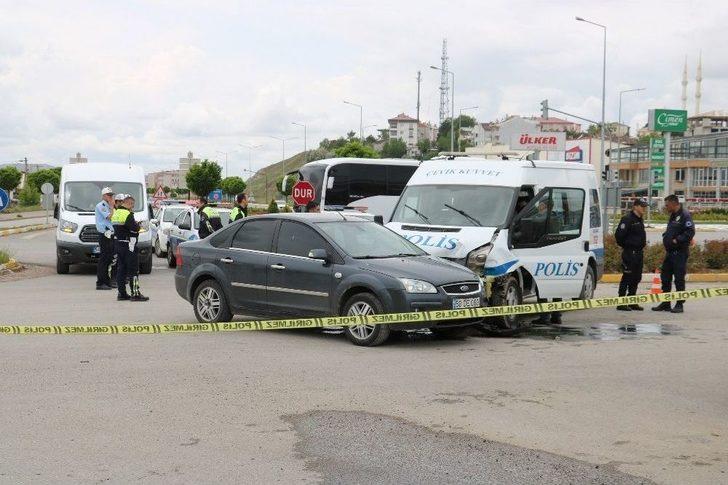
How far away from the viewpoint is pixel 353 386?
335 inches

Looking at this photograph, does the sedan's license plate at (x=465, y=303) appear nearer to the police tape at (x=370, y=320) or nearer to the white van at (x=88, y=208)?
the police tape at (x=370, y=320)

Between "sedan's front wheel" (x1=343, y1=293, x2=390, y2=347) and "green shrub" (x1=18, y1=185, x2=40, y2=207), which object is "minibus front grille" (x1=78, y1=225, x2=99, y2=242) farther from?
"green shrub" (x1=18, y1=185, x2=40, y2=207)

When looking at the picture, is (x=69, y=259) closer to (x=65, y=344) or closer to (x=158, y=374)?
(x=65, y=344)

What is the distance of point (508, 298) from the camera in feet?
40.4

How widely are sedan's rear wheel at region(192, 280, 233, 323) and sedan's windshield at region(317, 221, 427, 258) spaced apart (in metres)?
1.74

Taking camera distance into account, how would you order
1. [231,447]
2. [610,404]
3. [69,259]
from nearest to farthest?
[231,447]
[610,404]
[69,259]

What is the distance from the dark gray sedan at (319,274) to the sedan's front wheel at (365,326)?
11mm

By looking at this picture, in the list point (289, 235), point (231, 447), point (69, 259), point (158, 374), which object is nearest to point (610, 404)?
point (231, 447)

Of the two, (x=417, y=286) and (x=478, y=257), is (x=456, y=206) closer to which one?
(x=478, y=257)

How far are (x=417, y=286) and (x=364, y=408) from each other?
312 centimetres

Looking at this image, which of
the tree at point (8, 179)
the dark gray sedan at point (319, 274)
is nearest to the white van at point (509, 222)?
the dark gray sedan at point (319, 274)

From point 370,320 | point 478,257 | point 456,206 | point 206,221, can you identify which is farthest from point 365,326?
point 206,221

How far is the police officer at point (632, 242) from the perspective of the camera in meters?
15.0

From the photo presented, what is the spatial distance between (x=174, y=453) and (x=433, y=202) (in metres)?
7.65
